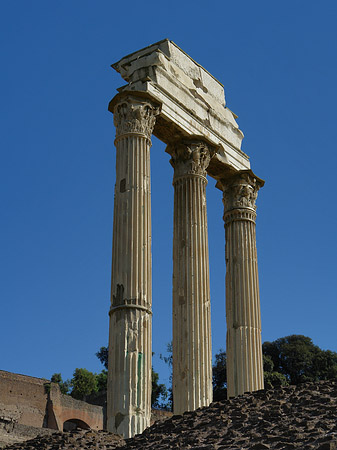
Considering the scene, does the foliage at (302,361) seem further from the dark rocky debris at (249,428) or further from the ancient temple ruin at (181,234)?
the dark rocky debris at (249,428)

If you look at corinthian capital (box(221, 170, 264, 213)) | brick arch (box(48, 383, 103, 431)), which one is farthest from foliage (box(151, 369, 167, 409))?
corinthian capital (box(221, 170, 264, 213))

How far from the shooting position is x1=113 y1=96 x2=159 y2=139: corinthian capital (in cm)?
1911

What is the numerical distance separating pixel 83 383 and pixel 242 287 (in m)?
51.4

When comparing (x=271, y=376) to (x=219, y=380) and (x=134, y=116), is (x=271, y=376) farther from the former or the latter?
(x=134, y=116)

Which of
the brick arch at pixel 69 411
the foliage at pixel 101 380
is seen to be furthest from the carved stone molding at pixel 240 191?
the foliage at pixel 101 380

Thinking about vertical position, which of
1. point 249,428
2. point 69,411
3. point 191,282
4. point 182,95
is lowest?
point 249,428

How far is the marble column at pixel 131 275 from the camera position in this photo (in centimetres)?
1612

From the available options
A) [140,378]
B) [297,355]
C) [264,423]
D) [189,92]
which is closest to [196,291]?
[140,378]

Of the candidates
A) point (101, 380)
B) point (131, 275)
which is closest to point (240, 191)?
point (131, 275)

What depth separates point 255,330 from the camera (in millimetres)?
20891

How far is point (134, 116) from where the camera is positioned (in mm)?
19141

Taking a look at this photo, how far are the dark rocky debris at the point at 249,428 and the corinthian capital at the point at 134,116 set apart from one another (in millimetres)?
7573

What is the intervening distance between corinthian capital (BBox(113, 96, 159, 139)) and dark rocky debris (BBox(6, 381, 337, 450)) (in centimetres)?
757

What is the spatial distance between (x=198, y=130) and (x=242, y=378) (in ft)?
22.0
